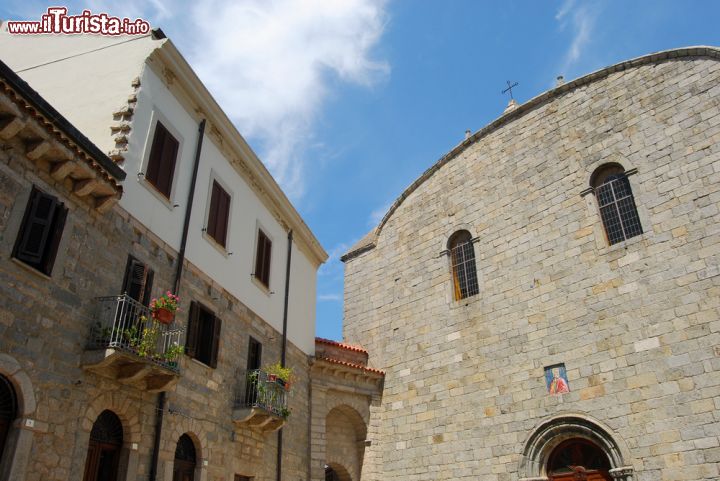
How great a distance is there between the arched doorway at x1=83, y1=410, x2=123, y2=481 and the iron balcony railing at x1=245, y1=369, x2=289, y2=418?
354 cm

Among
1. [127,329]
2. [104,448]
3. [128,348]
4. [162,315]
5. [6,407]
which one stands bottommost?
[104,448]

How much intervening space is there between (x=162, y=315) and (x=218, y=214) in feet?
12.6

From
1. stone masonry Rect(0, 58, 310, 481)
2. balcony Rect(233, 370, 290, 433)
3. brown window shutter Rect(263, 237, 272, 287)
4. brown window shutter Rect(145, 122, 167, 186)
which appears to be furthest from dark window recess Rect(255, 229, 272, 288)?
brown window shutter Rect(145, 122, 167, 186)

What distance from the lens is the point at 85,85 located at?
441 inches

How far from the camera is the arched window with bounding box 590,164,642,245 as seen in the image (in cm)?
1359

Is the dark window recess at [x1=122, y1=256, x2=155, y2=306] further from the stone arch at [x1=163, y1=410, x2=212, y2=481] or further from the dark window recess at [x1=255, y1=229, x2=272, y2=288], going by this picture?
the dark window recess at [x1=255, y1=229, x2=272, y2=288]

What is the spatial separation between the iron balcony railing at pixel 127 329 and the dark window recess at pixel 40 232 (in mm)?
1027

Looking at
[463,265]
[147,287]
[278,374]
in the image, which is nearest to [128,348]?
[147,287]

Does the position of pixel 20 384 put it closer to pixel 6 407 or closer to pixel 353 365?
pixel 6 407

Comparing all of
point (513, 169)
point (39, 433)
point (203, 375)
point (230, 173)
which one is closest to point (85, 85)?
point (230, 173)

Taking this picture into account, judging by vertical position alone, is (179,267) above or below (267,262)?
below

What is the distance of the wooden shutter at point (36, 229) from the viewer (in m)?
7.44

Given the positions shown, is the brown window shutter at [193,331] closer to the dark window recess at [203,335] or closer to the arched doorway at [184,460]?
the dark window recess at [203,335]

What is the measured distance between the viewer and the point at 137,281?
9.39 meters
